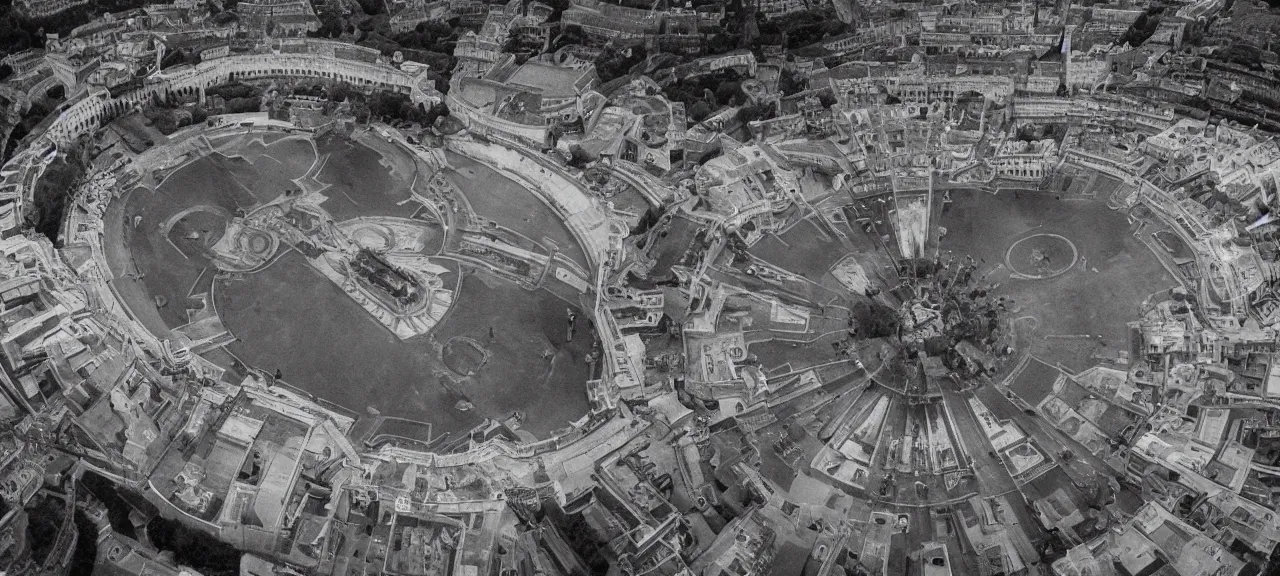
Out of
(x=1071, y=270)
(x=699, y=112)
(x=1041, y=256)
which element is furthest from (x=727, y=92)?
(x=1071, y=270)

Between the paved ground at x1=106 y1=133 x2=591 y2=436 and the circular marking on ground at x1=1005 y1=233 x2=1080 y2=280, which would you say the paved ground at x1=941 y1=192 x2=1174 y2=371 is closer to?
the circular marking on ground at x1=1005 y1=233 x2=1080 y2=280

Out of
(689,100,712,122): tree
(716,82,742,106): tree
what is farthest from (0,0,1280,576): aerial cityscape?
(689,100,712,122): tree

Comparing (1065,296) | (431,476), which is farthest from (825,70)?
(431,476)

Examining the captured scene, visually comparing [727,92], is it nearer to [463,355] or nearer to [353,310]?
[463,355]

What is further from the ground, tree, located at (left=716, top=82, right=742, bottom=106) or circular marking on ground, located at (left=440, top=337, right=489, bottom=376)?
tree, located at (left=716, top=82, right=742, bottom=106)

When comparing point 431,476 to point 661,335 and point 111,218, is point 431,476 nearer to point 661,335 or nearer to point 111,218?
point 661,335

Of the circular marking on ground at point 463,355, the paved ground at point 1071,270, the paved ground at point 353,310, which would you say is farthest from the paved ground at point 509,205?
the paved ground at point 1071,270
